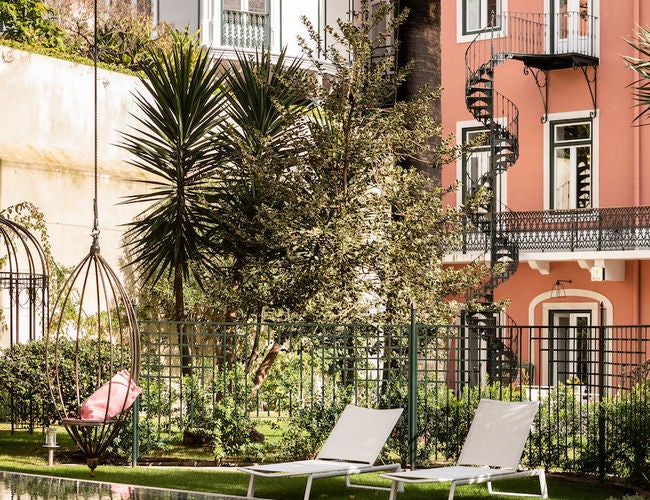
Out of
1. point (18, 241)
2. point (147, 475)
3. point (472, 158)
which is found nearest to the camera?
point (147, 475)

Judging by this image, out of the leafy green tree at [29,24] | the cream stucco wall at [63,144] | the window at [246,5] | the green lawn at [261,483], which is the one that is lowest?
the green lawn at [261,483]

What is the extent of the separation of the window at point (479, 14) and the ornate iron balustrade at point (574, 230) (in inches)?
174

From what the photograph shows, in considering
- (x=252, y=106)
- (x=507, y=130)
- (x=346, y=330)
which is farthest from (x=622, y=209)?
(x=346, y=330)

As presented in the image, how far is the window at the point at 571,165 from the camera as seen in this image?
80.9ft

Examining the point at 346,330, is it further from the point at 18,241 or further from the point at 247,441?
the point at 18,241

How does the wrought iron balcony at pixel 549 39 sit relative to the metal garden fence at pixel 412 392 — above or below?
above

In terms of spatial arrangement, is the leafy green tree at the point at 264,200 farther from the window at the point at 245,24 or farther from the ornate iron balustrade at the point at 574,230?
the window at the point at 245,24

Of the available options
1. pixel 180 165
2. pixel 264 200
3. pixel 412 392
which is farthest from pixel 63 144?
pixel 412 392

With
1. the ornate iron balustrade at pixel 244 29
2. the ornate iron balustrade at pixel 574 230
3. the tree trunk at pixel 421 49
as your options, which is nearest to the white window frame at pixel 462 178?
the ornate iron balustrade at pixel 574 230

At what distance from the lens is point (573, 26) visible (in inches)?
972

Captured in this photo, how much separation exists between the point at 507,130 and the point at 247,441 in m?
14.1

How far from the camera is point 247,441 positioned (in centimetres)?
1195

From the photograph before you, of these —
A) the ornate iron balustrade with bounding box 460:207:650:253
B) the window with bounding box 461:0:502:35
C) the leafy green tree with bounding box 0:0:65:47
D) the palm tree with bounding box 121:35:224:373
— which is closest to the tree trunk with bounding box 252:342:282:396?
the palm tree with bounding box 121:35:224:373

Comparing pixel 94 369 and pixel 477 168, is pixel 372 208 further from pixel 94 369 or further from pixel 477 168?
pixel 477 168
